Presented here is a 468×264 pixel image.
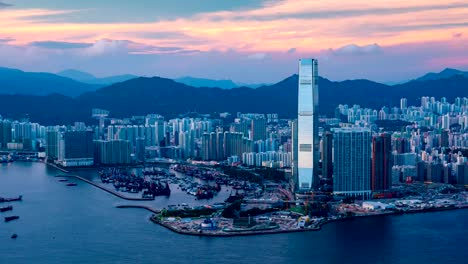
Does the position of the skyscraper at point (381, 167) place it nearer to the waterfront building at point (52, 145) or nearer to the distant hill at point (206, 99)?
the waterfront building at point (52, 145)

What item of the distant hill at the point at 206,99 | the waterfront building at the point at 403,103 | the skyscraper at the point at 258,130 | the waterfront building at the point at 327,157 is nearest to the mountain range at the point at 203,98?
the distant hill at the point at 206,99

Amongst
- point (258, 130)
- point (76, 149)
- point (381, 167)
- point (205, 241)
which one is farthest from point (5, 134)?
point (205, 241)

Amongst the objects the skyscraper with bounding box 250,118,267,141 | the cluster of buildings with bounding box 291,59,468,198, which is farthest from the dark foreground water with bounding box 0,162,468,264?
the skyscraper with bounding box 250,118,267,141

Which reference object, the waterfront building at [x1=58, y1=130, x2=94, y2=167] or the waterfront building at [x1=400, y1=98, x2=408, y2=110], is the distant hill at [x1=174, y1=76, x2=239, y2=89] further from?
the waterfront building at [x1=58, y1=130, x2=94, y2=167]

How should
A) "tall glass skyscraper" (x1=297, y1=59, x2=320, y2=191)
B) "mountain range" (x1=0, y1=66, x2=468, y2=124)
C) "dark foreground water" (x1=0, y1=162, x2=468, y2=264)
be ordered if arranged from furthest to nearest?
"mountain range" (x1=0, y1=66, x2=468, y2=124)
"tall glass skyscraper" (x1=297, y1=59, x2=320, y2=191)
"dark foreground water" (x1=0, y1=162, x2=468, y2=264)

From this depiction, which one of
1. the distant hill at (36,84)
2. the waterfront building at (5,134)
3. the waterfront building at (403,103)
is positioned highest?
the distant hill at (36,84)

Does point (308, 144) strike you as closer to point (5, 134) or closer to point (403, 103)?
point (5, 134)
